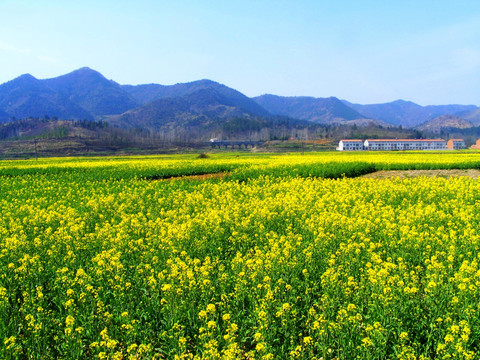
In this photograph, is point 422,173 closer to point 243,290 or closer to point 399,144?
point 243,290

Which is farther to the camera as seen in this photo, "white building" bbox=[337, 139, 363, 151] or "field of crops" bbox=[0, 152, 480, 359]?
"white building" bbox=[337, 139, 363, 151]

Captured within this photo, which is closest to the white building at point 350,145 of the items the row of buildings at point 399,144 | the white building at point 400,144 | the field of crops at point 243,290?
the row of buildings at point 399,144

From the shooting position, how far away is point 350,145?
155 metres

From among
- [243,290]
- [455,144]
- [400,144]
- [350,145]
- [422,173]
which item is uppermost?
[350,145]

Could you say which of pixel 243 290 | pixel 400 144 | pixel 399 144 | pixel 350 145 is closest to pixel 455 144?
pixel 400 144

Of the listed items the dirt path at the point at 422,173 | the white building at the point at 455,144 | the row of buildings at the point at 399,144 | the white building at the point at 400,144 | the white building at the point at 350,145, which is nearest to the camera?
the dirt path at the point at 422,173

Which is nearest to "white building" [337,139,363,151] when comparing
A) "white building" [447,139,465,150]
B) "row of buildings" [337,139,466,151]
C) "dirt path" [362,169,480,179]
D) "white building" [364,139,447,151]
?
"row of buildings" [337,139,466,151]

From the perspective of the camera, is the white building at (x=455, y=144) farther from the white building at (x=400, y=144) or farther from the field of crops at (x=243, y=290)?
the field of crops at (x=243, y=290)

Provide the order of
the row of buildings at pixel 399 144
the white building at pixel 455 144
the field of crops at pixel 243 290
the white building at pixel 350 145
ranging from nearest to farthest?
1. the field of crops at pixel 243 290
2. the white building at pixel 350 145
3. the row of buildings at pixel 399 144
4. the white building at pixel 455 144

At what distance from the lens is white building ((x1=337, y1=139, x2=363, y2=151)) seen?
495ft

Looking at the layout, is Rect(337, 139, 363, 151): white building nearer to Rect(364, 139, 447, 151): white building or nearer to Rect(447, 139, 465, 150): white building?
Rect(364, 139, 447, 151): white building

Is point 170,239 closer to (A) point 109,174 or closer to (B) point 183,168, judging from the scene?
(A) point 109,174

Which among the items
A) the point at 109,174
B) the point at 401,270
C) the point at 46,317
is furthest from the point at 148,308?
the point at 109,174

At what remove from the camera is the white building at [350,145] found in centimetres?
15080
